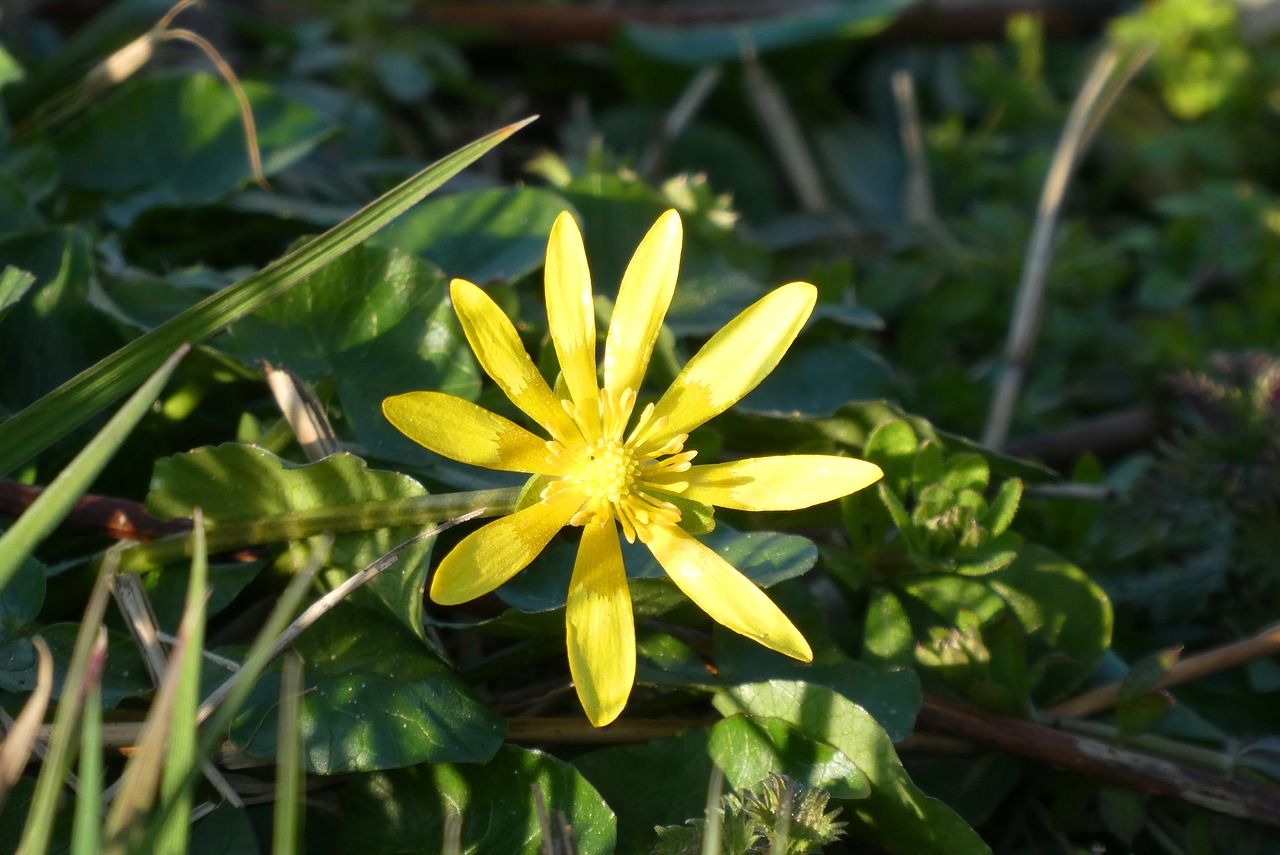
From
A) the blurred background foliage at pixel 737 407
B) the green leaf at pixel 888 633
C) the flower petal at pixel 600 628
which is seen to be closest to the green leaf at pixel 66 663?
the blurred background foliage at pixel 737 407

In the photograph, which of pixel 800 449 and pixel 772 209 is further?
pixel 772 209

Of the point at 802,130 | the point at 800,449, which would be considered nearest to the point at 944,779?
the point at 800,449

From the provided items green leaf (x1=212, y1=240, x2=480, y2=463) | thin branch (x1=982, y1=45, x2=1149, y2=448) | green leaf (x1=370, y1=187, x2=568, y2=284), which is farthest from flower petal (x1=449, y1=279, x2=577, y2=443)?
thin branch (x1=982, y1=45, x2=1149, y2=448)

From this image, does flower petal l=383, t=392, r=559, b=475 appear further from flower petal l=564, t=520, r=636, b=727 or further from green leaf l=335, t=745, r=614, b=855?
green leaf l=335, t=745, r=614, b=855

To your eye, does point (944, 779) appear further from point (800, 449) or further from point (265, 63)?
point (265, 63)

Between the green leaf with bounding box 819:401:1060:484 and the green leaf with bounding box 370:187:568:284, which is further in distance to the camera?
the green leaf with bounding box 370:187:568:284

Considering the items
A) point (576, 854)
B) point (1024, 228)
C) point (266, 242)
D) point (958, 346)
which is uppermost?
point (266, 242)
